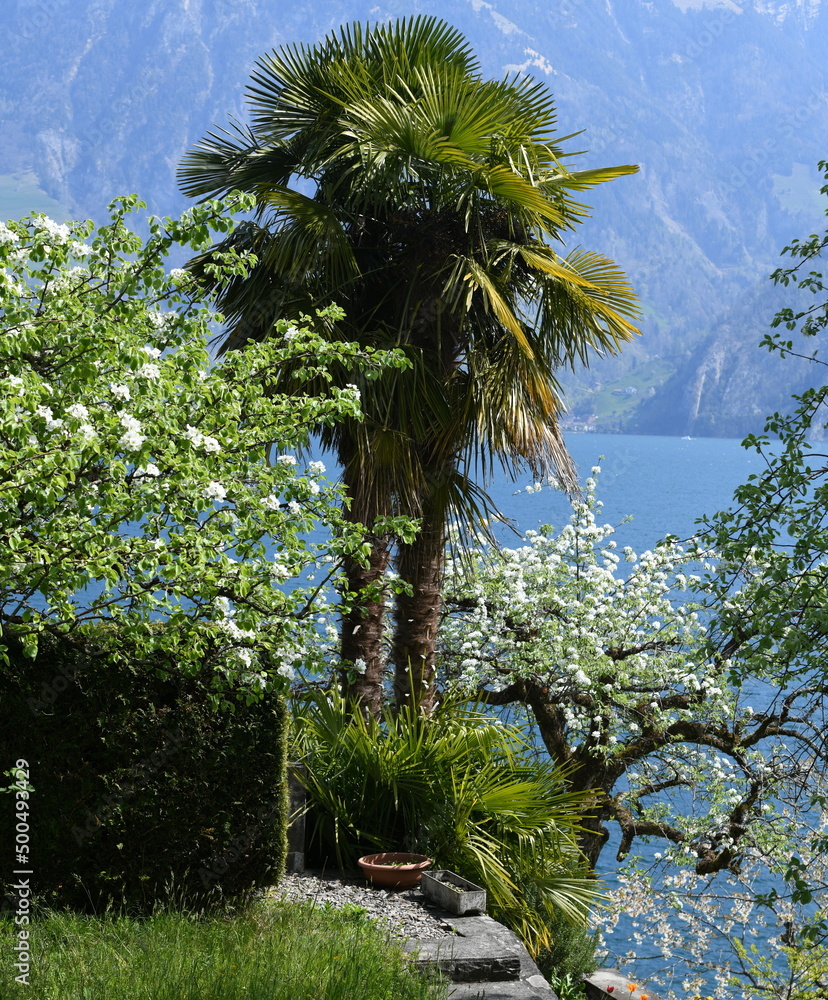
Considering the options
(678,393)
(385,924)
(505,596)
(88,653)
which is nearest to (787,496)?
(385,924)

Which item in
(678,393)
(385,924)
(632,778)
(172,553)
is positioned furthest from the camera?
(678,393)

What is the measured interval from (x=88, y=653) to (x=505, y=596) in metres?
7.41

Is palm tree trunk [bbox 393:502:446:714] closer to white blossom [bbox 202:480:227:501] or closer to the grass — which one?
the grass

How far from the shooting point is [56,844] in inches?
215

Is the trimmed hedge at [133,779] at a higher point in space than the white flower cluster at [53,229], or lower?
lower

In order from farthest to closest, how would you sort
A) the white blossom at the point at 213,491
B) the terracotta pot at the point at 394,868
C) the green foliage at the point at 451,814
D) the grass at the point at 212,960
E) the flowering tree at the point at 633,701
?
1. the flowering tree at the point at 633,701
2. the green foliage at the point at 451,814
3. the terracotta pot at the point at 394,868
4. the white blossom at the point at 213,491
5. the grass at the point at 212,960

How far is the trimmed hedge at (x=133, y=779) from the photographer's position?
5.46 metres

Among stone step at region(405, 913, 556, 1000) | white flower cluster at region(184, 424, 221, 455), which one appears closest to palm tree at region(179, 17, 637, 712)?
stone step at region(405, 913, 556, 1000)

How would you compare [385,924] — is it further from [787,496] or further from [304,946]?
[787,496]

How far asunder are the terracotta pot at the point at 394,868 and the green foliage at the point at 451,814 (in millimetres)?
320

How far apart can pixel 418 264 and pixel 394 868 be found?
17.4 feet

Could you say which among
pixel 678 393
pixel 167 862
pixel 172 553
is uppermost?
pixel 678 393

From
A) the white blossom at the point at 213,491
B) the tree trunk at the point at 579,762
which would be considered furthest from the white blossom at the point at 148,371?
the tree trunk at the point at 579,762

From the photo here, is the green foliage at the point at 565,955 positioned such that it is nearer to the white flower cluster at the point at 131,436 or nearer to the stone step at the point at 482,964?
the stone step at the point at 482,964
